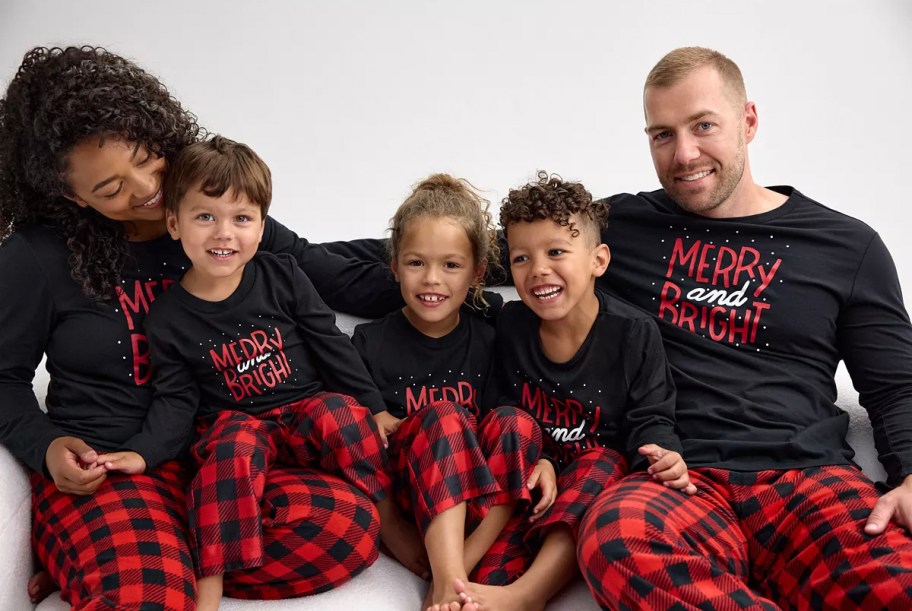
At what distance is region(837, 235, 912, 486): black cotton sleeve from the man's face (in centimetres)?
31

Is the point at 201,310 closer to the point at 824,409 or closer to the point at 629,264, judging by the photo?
the point at 629,264

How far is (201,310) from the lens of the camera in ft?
6.69

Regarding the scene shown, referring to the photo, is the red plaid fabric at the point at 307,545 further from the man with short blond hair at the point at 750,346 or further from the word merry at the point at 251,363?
the man with short blond hair at the point at 750,346

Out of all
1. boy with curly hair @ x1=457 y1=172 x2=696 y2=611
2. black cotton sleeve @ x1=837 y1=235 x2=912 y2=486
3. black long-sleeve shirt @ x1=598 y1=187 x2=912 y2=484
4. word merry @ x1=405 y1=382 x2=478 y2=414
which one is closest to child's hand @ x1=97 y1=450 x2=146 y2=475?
word merry @ x1=405 y1=382 x2=478 y2=414

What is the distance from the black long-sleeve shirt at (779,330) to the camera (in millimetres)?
2010

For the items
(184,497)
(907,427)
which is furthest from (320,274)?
(907,427)

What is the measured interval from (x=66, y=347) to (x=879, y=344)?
1516 mm

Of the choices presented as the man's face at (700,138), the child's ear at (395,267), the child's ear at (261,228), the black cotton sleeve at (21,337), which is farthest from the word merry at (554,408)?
the black cotton sleeve at (21,337)

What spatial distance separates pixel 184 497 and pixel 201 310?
35 cm

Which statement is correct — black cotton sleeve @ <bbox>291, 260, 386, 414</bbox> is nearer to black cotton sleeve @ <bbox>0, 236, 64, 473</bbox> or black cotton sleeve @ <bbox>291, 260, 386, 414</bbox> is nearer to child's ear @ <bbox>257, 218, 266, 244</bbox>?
child's ear @ <bbox>257, 218, 266, 244</bbox>

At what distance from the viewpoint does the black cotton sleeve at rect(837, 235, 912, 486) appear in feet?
6.63

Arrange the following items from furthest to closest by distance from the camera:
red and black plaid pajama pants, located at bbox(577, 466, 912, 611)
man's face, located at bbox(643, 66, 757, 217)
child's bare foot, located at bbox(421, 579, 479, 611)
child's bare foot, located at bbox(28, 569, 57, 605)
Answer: man's face, located at bbox(643, 66, 757, 217) < child's bare foot, located at bbox(28, 569, 57, 605) < child's bare foot, located at bbox(421, 579, 479, 611) < red and black plaid pajama pants, located at bbox(577, 466, 912, 611)

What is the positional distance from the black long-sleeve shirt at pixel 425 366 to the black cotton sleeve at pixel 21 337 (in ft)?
2.00

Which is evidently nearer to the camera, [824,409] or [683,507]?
[683,507]
